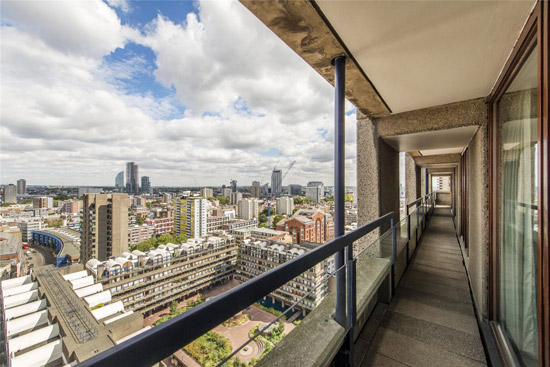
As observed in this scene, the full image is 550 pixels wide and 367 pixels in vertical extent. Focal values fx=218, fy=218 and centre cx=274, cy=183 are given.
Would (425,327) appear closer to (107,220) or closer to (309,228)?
(309,228)

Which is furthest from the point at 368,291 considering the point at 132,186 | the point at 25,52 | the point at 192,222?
the point at 132,186

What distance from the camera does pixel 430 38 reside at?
145cm

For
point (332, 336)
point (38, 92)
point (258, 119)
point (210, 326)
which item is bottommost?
point (332, 336)

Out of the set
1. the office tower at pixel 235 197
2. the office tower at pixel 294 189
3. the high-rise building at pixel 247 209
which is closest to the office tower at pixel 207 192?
the office tower at pixel 235 197

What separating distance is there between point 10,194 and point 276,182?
637 inches

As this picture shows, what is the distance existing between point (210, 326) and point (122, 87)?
20.8 m

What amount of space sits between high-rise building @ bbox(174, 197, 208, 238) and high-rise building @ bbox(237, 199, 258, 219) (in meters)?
4.48

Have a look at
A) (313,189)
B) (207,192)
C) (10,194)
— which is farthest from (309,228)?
(207,192)

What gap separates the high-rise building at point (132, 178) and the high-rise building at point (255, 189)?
1180cm

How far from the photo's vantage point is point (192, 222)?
16141 millimetres

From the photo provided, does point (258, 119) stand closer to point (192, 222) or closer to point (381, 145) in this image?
point (192, 222)

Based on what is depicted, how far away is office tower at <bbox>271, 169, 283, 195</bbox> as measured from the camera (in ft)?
63.2

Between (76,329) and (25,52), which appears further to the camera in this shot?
(25,52)

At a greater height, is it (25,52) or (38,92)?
(38,92)
